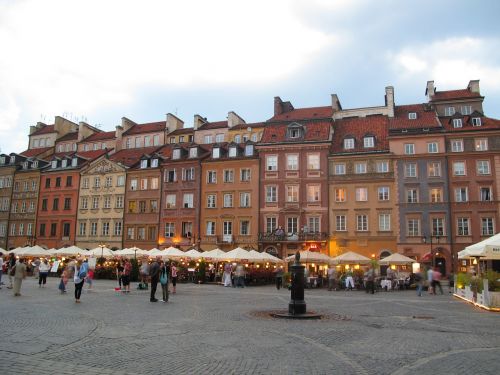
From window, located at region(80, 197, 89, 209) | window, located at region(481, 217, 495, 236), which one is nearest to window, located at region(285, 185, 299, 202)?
window, located at region(481, 217, 495, 236)

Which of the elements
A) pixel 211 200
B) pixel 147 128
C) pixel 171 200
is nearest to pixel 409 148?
pixel 211 200

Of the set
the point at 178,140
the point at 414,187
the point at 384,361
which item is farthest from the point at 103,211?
the point at 384,361

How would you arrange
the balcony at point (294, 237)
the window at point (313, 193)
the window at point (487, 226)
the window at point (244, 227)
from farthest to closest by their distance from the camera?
the window at point (244, 227) < the window at point (313, 193) < the balcony at point (294, 237) < the window at point (487, 226)

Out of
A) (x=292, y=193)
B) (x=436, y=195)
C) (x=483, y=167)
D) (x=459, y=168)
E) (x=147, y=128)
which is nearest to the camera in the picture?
(x=483, y=167)

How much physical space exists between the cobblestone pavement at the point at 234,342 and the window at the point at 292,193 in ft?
90.1

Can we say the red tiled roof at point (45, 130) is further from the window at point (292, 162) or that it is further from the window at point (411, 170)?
the window at point (411, 170)

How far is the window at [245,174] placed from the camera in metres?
45.6

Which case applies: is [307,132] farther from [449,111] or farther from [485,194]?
[485,194]

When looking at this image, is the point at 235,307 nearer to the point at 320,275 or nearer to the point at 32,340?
the point at 32,340

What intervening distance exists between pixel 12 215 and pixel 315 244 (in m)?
36.1

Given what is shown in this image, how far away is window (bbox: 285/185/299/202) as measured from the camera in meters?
43.5

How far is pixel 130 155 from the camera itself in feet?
179

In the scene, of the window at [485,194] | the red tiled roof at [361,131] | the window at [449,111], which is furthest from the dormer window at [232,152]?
the window at [485,194]

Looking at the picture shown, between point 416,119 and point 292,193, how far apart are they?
40.9 feet
